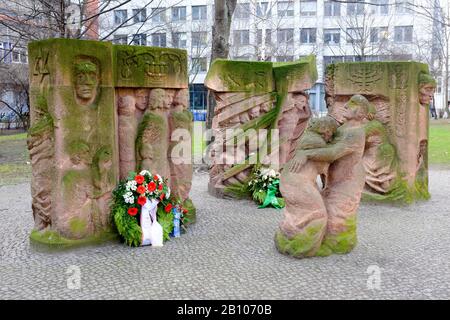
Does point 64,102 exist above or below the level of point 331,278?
above

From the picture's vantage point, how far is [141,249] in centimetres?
→ 686

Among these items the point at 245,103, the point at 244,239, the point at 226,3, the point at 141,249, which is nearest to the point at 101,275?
the point at 141,249

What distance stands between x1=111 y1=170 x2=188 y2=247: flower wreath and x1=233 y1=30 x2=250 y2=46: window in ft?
91.6

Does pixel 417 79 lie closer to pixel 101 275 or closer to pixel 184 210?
pixel 184 210

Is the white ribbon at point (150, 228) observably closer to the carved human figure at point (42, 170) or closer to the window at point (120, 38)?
the carved human figure at point (42, 170)

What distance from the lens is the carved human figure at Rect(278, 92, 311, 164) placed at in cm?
1028

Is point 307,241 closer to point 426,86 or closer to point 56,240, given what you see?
point 56,240

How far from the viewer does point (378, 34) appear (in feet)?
121

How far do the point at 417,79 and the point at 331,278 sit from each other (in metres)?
5.29

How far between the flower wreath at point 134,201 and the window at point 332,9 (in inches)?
1369

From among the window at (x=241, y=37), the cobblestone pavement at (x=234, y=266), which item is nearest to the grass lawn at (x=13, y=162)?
the cobblestone pavement at (x=234, y=266)

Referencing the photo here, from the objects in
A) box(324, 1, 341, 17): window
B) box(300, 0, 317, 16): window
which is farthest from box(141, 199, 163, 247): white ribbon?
box(324, 1, 341, 17): window

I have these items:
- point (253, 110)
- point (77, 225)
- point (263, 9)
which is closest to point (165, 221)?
point (77, 225)

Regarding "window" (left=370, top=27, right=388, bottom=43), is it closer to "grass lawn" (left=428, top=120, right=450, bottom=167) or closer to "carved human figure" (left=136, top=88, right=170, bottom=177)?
"grass lawn" (left=428, top=120, right=450, bottom=167)
